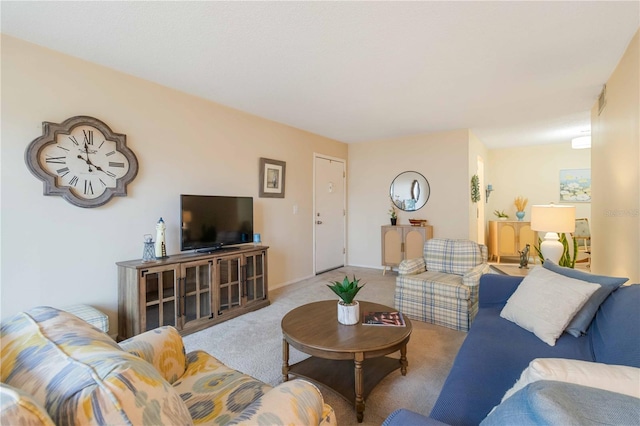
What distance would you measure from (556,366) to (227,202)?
3.16 m

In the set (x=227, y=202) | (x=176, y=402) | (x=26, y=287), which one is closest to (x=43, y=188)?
(x=26, y=287)

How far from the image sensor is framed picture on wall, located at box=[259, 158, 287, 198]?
166 inches

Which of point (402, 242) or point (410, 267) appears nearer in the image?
point (410, 267)

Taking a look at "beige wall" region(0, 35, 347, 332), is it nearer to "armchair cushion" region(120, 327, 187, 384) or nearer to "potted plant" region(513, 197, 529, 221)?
"armchair cushion" region(120, 327, 187, 384)

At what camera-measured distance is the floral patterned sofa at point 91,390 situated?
60 cm

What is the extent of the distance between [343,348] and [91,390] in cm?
131

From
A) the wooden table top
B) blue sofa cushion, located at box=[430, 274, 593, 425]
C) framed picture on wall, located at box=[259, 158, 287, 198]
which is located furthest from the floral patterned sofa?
framed picture on wall, located at box=[259, 158, 287, 198]

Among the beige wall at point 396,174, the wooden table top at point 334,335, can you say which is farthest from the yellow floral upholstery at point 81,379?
the beige wall at point 396,174

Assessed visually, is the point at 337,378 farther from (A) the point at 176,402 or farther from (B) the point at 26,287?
(B) the point at 26,287

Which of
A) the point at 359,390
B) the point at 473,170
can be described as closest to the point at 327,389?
the point at 359,390

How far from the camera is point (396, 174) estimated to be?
218 inches

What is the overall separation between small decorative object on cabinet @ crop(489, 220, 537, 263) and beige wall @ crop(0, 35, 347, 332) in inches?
195

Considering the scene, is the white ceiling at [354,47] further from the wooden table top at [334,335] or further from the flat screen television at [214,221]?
the wooden table top at [334,335]

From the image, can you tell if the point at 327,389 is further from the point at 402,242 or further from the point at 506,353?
the point at 402,242
